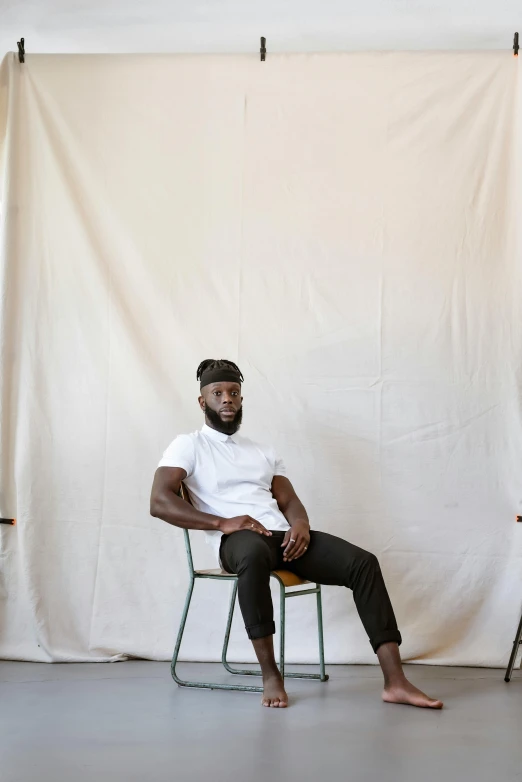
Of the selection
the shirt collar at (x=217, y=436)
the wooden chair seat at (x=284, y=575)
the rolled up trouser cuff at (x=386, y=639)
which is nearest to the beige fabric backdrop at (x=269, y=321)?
the shirt collar at (x=217, y=436)

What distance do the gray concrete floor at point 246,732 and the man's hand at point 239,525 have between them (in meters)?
0.59

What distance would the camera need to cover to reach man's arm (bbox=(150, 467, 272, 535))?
3295 mm

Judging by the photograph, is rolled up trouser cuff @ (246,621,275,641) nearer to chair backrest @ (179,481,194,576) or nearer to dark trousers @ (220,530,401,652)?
dark trousers @ (220,530,401,652)

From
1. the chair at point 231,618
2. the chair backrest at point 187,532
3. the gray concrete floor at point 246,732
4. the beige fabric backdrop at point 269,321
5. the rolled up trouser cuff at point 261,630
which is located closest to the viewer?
the gray concrete floor at point 246,732

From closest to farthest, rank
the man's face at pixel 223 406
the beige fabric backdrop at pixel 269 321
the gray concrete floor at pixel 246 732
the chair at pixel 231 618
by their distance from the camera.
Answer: the gray concrete floor at pixel 246 732 < the chair at pixel 231 618 < the man's face at pixel 223 406 < the beige fabric backdrop at pixel 269 321

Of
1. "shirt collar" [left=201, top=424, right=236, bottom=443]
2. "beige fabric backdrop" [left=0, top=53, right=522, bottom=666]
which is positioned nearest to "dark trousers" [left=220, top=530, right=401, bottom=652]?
"shirt collar" [left=201, top=424, right=236, bottom=443]

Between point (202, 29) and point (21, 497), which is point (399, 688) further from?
point (202, 29)

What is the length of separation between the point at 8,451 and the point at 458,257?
221 cm

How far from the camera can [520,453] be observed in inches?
154

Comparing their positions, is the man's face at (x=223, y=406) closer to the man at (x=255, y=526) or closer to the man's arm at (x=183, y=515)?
the man at (x=255, y=526)

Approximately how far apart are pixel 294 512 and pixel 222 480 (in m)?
0.32

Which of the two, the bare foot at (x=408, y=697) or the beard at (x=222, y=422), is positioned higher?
the beard at (x=222, y=422)

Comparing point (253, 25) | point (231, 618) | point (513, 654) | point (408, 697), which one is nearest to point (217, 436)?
point (231, 618)

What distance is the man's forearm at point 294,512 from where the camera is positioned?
3492 mm
